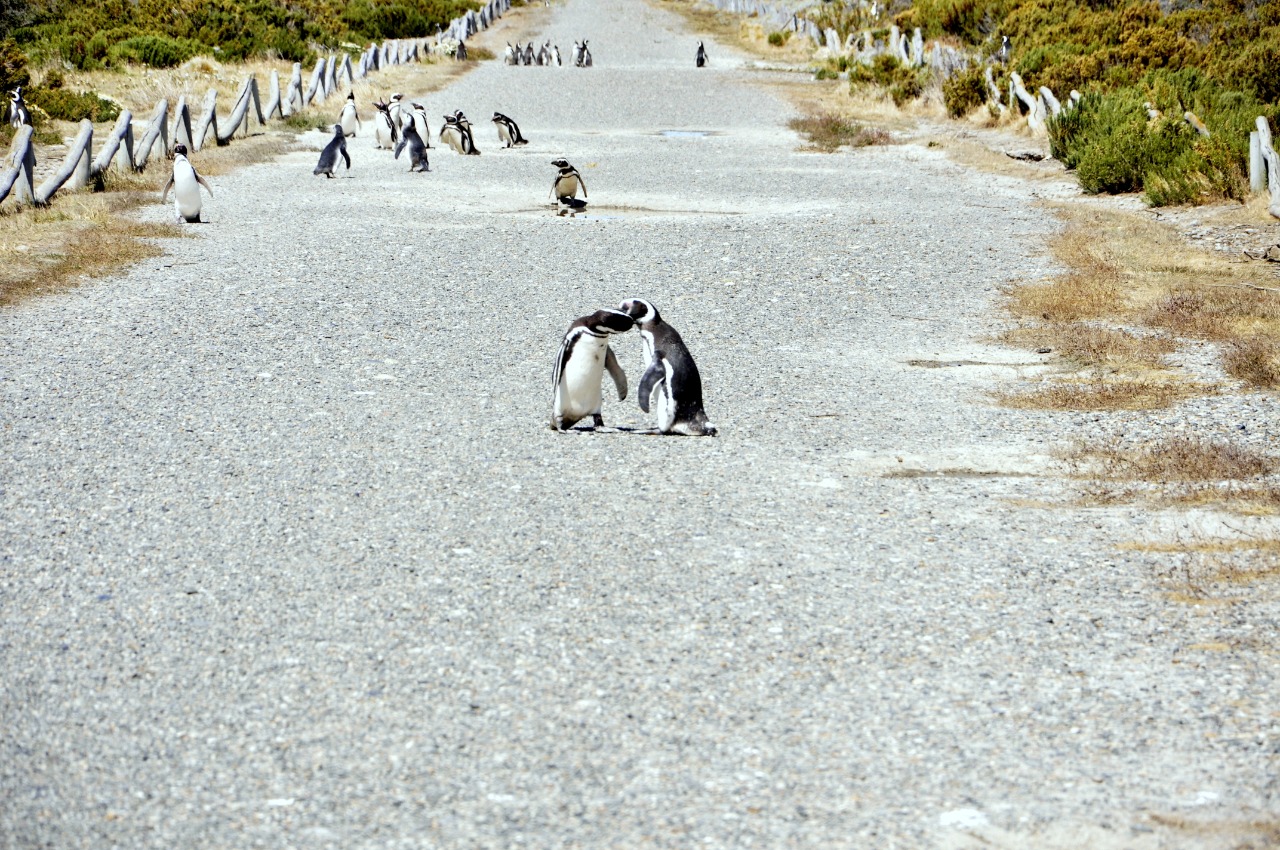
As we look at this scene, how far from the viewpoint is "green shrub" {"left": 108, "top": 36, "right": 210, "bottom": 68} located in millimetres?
29469

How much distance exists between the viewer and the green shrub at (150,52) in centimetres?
2947

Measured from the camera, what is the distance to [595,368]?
7230 millimetres

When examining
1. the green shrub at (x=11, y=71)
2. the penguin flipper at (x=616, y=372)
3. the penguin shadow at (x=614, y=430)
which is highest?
the green shrub at (x=11, y=71)

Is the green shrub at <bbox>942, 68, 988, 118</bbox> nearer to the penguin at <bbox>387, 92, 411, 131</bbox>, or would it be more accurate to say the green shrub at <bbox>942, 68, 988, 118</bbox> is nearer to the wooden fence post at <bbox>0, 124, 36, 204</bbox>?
the penguin at <bbox>387, 92, 411, 131</bbox>

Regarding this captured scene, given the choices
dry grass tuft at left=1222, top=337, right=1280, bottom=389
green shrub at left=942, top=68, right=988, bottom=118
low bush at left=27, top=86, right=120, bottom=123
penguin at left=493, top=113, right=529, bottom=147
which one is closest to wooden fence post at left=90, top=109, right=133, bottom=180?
low bush at left=27, top=86, right=120, bottom=123

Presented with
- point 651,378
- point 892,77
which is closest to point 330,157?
point 651,378

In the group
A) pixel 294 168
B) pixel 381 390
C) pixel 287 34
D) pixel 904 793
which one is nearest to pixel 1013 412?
pixel 381 390

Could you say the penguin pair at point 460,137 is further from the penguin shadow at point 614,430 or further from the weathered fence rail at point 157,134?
the penguin shadow at point 614,430

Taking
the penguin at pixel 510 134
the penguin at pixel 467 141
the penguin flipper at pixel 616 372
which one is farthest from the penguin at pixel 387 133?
the penguin flipper at pixel 616 372

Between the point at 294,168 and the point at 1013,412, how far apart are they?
1341cm

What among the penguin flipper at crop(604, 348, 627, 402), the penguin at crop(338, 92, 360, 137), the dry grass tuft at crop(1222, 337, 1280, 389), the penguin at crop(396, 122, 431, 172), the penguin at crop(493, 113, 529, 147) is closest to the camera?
the penguin flipper at crop(604, 348, 627, 402)

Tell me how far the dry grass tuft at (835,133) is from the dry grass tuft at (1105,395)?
13288mm

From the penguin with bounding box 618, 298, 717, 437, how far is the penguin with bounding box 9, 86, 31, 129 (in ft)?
48.7

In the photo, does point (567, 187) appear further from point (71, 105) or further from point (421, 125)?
point (71, 105)
